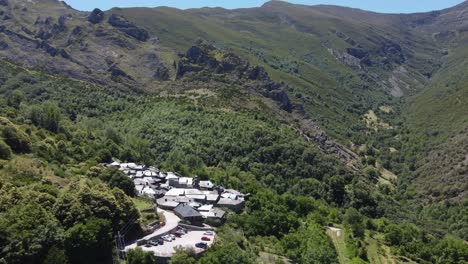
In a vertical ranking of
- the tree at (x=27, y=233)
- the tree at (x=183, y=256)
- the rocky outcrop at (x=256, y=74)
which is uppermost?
the rocky outcrop at (x=256, y=74)

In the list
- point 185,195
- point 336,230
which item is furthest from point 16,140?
point 336,230

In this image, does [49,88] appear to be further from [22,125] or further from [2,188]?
[2,188]

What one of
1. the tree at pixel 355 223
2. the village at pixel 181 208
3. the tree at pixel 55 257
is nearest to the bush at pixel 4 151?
the village at pixel 181 208

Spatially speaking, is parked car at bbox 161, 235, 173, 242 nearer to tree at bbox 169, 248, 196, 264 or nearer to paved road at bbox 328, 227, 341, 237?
tree at bbox 169, 248, 196, 264

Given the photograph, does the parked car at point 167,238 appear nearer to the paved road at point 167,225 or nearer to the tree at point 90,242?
the paved road at point 167,225

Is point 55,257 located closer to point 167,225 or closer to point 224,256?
point 224,256

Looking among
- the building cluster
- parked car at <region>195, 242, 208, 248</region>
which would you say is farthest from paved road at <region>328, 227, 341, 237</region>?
parked car at <region>195, 242, 208, 248</region>

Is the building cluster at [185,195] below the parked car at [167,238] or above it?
below

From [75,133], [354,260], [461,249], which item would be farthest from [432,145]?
[75,133]
